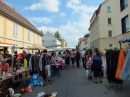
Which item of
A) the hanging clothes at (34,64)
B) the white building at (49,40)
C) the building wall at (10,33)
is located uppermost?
the white building at (49,40)

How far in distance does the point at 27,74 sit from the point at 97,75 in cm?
430

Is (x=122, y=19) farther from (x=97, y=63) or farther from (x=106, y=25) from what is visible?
(x=106, y=25)

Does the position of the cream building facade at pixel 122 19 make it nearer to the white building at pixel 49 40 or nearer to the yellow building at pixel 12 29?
the yellow building at pixel 12 29

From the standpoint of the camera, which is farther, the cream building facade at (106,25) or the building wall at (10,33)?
the cream building facade at (106,25)

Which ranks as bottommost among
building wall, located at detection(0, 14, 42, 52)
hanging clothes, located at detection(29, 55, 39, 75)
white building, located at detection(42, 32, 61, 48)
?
hanging clothes, located at detection(29, 55, 39, 75)

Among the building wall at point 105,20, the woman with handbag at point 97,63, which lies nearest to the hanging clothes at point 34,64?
the woman with handbag at point 97,63

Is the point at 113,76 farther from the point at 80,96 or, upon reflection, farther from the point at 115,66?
the point at 80,96

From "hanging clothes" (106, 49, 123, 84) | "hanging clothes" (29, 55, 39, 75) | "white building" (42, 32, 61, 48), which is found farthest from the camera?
"white building" (42, 32, 61, 48)

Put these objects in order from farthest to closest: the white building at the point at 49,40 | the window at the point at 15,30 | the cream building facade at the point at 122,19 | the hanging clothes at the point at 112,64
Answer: the white building at the point at 49,40 → the window at the point at 15,30 → the cream building facade at the point at 122,19 → the hanging clothes at the point at 112,64

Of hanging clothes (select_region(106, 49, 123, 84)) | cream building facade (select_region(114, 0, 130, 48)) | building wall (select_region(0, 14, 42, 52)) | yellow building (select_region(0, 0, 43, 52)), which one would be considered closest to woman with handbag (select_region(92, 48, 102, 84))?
hanging clothes (select_region(106, 49, 123, 84))

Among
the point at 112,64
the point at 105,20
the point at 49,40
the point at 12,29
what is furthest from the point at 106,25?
the point at 49,40

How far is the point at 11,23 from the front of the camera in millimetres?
17688

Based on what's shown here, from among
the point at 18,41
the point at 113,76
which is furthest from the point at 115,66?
the point at 18,41

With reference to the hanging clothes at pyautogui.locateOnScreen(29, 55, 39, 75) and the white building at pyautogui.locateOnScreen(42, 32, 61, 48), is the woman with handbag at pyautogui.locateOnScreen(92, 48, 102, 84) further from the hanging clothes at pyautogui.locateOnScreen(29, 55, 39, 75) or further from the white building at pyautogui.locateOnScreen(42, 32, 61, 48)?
the white building at pyautogui.locateOnScreen(42, 32, 61, 48)
